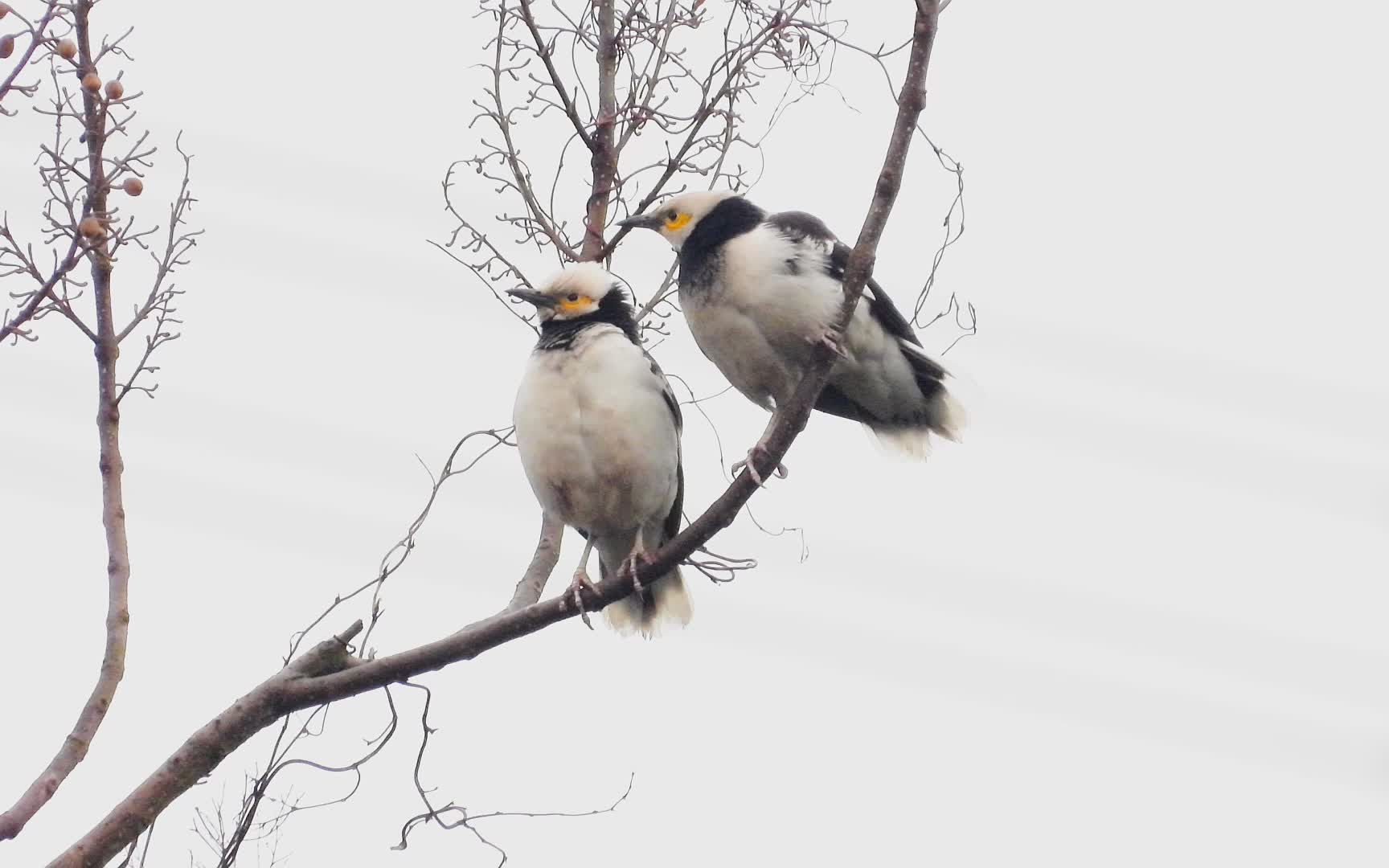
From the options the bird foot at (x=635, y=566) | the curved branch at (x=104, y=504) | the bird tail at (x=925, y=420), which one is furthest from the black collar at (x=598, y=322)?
the curved branch at (x=104, y=504)

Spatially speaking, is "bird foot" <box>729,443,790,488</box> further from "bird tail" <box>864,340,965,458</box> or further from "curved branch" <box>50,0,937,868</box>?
"bird tail" <box>864,340,965,458</box>

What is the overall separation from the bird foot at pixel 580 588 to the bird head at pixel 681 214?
1478mm

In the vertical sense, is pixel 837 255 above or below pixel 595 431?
above

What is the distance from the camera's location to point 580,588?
5125mm

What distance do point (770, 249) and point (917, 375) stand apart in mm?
764

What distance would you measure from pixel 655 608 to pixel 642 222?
4.86ft

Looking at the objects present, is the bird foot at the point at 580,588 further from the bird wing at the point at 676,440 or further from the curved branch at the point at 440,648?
the bird wing at the point at 676,440

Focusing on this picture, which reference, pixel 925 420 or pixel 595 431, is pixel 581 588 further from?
pixel 925 420

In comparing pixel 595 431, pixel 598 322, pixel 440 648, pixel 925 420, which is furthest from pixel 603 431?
pixel 925 420

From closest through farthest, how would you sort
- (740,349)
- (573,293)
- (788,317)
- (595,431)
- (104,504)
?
(104,504) → (595,431) → (788,317) → (740,349) → (573,293)

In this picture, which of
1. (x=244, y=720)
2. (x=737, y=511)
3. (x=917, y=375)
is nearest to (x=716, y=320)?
(x=917, y=375)

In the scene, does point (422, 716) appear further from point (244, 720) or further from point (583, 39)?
point (583, 39)

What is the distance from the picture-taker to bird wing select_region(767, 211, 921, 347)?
19.6 ft

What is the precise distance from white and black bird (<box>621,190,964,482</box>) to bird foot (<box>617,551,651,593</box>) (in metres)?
0.94
